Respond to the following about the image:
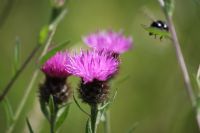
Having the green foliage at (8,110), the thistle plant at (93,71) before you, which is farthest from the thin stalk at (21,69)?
the thistle plant at (93,71)

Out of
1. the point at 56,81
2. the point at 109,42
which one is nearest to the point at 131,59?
the point at 109,42

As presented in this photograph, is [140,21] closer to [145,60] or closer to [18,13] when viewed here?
[145,60]

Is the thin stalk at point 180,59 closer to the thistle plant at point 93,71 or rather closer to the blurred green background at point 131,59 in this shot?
the thistle plant at point 93,71

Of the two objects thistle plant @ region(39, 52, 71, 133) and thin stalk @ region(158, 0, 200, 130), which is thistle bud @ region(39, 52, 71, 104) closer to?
thistle plant @ region(39, 52, 71, 133)

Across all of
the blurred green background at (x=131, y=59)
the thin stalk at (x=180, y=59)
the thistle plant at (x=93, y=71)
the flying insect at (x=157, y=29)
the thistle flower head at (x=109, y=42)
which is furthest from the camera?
the blurred green background at (x=131, y=59)

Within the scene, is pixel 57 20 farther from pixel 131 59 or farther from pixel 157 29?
pixel 131 59
